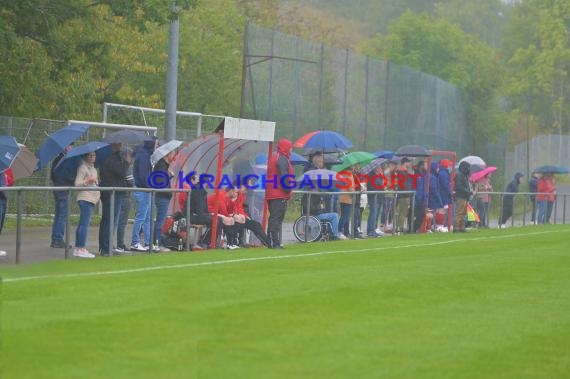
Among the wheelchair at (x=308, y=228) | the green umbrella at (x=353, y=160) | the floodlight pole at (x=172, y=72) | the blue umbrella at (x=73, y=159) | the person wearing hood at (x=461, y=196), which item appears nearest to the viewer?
the blue umbrella at (x=73, y=159)

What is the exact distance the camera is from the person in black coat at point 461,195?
31.0 m

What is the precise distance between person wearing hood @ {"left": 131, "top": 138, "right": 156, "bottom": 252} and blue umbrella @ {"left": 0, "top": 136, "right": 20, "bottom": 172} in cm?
215

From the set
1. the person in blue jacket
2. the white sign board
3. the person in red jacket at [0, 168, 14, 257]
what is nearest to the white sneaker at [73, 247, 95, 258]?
the person in red jacket at [0, 168, 14, 257]

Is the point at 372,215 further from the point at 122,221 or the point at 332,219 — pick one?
the point at 122,221

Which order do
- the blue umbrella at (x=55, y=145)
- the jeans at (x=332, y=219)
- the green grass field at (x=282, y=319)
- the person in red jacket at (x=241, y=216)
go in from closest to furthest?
the green grass field at (x=282, y=319)
the blue umbrella at (x=55, y=145)
the person in red jacket at (x=241, y=216)
the jeans at (x=332, y=219)

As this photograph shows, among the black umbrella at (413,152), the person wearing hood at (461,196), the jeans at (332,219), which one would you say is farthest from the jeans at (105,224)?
the black umbrella at (413,152)

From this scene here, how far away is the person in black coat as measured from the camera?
31.0m

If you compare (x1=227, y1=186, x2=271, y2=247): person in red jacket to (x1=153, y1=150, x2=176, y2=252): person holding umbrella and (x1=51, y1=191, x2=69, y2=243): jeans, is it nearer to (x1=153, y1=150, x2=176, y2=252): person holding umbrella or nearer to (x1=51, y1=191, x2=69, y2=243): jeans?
(x1=153, y1=150, x2=176, y2=252): person holding umbrella

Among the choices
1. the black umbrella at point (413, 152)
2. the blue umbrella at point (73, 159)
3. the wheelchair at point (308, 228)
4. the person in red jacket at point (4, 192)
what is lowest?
the wheelchair at point (308, 228)

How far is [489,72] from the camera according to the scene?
62.4m

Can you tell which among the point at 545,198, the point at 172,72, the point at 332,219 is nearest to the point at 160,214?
the point at 172,72

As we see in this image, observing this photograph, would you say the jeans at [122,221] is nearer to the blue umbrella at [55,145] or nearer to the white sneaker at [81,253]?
the white sneaker at [81,253]

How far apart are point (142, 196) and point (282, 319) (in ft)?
31.5

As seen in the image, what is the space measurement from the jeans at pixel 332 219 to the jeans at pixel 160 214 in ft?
15.8
